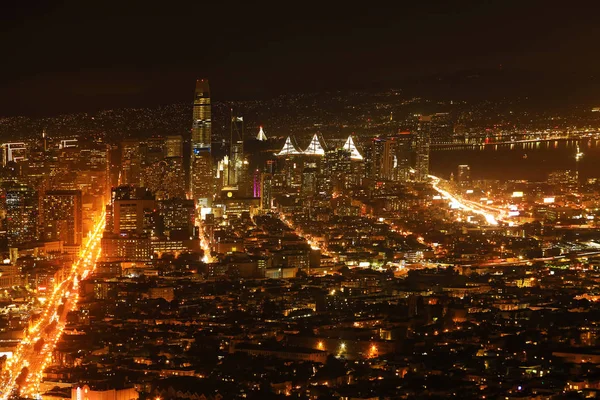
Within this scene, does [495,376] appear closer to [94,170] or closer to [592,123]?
[94,170]

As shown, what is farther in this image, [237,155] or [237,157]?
[237,155]

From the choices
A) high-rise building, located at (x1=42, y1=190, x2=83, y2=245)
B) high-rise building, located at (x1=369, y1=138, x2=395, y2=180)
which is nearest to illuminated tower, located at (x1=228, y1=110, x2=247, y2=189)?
high-rise building, located at (x1=369, y1=138, x2=395, y2=180)

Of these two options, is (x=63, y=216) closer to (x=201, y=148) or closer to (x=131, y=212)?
(x=131, y=212)

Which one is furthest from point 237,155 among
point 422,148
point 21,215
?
point 21,215

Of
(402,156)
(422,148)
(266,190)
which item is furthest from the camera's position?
(422,148)

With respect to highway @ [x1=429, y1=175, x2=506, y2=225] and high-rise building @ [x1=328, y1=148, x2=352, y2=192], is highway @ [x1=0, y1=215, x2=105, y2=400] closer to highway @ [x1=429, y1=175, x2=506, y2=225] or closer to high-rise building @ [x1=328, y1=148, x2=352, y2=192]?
highway @ [x1=429, y1=175, x2=506, y2=225]

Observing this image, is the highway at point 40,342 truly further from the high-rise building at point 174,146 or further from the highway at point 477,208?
the high-rise building at point 174,146

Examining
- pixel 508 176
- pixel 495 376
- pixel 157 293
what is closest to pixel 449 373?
pixel 495 376
